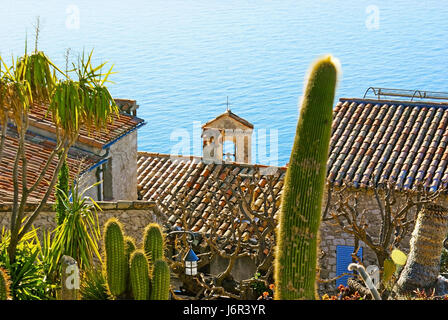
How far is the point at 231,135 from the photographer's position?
80.4 feet

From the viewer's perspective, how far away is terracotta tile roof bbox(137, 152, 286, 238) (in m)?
19.8

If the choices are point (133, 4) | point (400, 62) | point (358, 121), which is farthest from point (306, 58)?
point (358, 121)

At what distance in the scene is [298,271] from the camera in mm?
7129

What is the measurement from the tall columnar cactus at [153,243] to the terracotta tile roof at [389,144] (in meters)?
9.53

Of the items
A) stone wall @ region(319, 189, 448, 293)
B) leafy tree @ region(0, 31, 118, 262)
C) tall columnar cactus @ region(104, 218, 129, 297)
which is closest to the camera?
tall columnar cactus @ region(104, 218, 129, 297)

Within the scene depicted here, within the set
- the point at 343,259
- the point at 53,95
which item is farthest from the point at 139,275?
the point at 343,259

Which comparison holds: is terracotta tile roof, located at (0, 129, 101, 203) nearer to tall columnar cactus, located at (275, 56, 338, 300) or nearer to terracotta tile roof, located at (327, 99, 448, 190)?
terracotta tile roof, located at (327, 99, 448, 190)

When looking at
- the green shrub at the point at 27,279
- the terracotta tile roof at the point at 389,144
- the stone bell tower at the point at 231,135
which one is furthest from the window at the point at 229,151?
the green shrub at the point at 27,279

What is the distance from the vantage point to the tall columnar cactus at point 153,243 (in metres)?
9.20

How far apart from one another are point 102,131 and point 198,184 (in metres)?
3.91

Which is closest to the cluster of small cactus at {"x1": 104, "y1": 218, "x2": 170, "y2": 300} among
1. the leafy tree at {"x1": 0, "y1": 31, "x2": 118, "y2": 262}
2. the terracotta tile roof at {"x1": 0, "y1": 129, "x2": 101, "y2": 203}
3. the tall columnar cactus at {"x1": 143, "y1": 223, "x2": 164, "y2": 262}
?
the tall columnar cactus at {"x1": 143, "y1": 223, "x2": 164, "y2": 262}

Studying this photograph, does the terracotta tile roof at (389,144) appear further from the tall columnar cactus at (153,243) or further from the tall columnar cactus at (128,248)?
the tall columnar cactus at (128,248)

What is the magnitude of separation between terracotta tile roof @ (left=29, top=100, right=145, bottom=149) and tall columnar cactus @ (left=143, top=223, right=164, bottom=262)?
330 inches

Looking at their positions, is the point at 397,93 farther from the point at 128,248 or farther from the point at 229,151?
the point at 128,248
